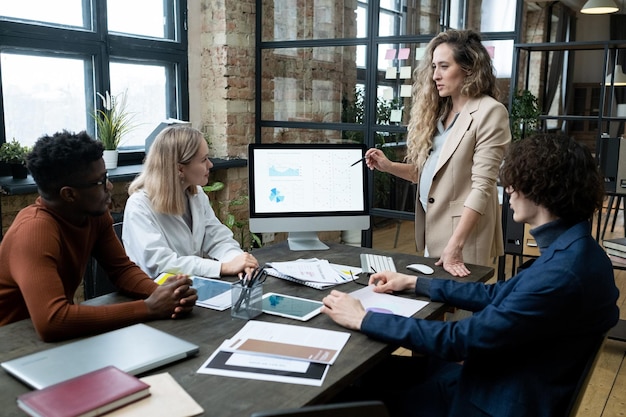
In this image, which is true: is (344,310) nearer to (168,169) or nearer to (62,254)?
(62,254)

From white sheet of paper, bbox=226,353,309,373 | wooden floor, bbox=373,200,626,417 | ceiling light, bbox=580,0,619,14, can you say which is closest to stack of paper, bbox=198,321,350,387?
white sheet of paper, bbox=226,353,309,373

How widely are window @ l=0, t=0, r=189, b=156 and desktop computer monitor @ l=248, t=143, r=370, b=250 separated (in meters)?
1.69

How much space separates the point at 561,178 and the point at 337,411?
2.64 ft

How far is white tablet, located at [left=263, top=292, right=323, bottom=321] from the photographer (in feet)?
5.71

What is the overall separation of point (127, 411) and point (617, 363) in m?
2.99

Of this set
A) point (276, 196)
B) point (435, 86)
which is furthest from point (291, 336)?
point (435, 86)

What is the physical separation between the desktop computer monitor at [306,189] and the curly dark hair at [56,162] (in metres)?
0.90

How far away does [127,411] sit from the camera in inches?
45.4

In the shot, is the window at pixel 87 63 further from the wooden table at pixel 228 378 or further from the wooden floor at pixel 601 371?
the wooden table at pixel 228 378

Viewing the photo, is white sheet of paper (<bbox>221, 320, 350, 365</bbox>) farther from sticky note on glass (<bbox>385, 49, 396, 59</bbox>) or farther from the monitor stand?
sticky note on glass (<bbox>385, 49, 396, 59</bbox>)

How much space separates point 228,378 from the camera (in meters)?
1.33

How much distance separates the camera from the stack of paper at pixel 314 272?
2.06 meters

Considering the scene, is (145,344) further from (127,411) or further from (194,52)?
(194,52)

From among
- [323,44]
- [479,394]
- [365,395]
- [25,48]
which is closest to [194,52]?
[323,44]
